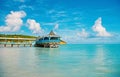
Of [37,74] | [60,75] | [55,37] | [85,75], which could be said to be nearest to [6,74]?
[37,74]

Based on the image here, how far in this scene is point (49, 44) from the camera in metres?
24.7

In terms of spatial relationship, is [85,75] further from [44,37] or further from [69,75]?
[44,37]

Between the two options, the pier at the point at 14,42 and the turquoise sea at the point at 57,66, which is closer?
the turquoise sea at the point at 57,66

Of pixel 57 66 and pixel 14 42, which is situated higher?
pixel 14 42

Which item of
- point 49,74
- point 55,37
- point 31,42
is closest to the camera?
point 49,74

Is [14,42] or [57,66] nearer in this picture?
[57,66]

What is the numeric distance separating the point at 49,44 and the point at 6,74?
18.1 metres

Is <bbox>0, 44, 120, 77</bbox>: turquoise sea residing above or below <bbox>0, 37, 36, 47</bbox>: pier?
below

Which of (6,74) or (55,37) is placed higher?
(55,37)

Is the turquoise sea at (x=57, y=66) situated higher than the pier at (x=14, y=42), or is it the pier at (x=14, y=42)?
the pier at (x=14, y=42)

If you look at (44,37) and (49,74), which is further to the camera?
(44,37)

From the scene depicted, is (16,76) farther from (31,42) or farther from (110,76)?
(31,42)

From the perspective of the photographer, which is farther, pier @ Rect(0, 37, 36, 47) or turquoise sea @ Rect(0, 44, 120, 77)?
pier @ Rect(0, 37, 36, 47)

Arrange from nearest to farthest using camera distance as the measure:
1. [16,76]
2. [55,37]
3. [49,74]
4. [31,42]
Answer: [16,76] → [49,74] → [55,37] → [31,42]
